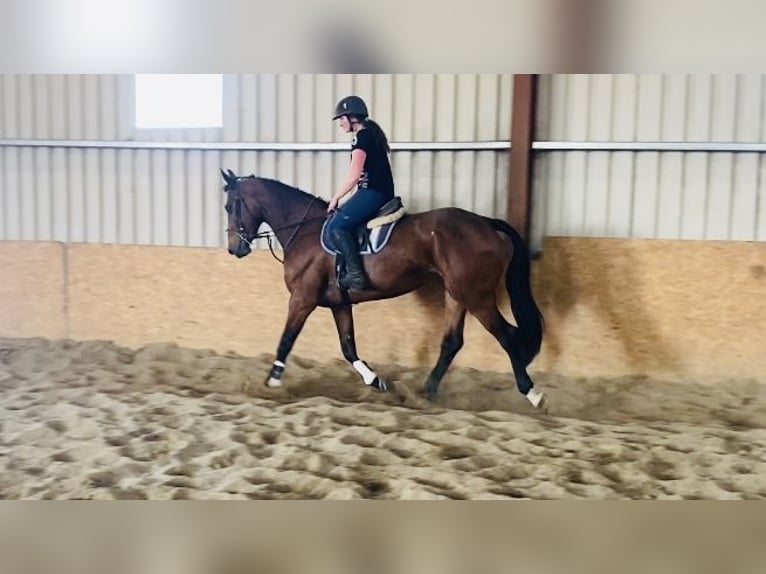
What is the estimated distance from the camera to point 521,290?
124 cm

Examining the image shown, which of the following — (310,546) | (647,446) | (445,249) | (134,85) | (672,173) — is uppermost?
(134,85)

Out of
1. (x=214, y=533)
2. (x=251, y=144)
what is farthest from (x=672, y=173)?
(x=214, y=533)

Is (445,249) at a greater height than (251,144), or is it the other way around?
(251,144)

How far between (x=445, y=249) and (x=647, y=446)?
47cm

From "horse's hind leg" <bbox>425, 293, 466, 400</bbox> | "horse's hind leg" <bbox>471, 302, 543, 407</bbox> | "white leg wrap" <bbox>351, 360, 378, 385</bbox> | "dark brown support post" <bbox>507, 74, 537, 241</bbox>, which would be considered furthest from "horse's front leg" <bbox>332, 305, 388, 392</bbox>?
"dark brown support post" <bbox>507, 74, 537, 241</bbox>

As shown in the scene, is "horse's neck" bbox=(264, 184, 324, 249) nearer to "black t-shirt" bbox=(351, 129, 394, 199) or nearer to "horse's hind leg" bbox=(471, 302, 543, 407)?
"black t-shirt" bbox=(351, 129, 394, 199)

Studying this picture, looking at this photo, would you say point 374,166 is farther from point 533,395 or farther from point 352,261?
point 533,395

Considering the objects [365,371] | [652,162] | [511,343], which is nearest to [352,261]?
[365,371]

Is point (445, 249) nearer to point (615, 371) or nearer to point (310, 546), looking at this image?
point (615, 371)

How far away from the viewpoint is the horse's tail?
1.23m

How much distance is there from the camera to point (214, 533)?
4.20 ft

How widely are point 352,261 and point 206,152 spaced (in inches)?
12.4

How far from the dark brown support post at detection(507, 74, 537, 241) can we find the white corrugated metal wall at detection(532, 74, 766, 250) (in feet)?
0.05
